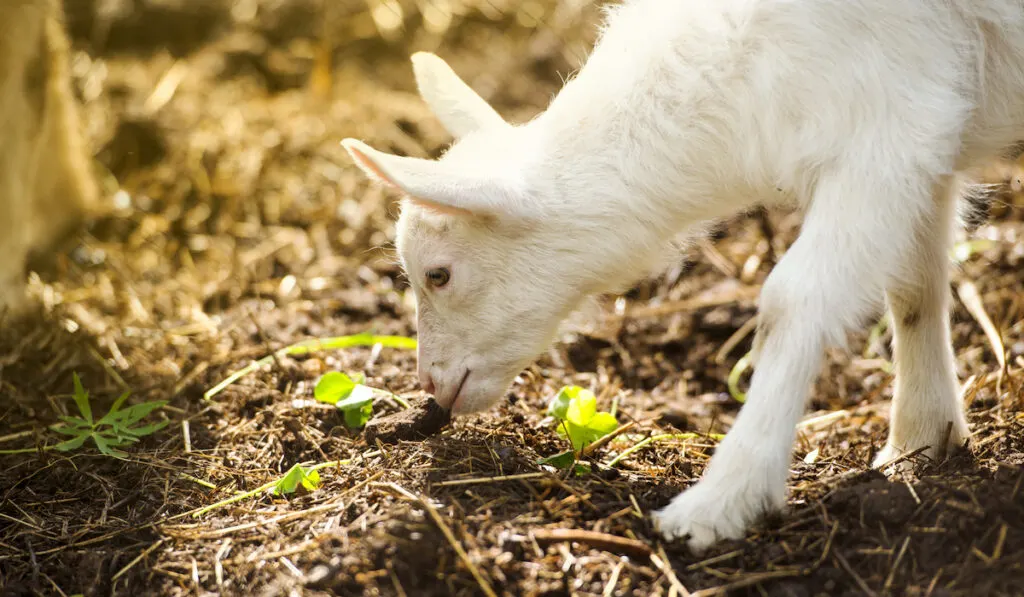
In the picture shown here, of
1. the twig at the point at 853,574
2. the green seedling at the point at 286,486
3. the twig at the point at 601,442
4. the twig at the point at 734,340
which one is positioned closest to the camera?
the twig at the point at 853,574

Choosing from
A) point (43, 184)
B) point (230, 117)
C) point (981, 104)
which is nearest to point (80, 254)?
point (43, 184)

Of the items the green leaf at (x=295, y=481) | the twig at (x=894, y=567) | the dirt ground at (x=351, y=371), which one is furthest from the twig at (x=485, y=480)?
the twig at (x=894, y=567)

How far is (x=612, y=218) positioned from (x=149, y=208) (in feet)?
12.8

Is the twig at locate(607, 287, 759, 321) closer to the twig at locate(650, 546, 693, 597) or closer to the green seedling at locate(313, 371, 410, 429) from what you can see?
the green seedling at locate(313, 371, 410, 429)

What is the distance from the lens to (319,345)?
4473 millimetres

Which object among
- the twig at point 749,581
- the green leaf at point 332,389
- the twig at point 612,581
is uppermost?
the twig at point 749,581

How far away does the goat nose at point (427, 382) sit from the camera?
3697mm

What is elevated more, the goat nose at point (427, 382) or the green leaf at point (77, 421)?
the goat nose at point (427, 382)

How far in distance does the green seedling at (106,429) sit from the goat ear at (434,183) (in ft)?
4.41

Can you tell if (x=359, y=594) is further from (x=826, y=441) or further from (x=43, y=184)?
(x=43, y=184)

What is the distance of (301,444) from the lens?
3750 millimetres

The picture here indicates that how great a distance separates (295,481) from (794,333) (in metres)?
1.67

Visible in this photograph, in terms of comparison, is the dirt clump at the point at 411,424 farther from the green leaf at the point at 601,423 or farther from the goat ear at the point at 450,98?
the goat ear at the point at 450,98

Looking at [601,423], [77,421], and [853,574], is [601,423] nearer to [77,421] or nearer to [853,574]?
[853,574]
